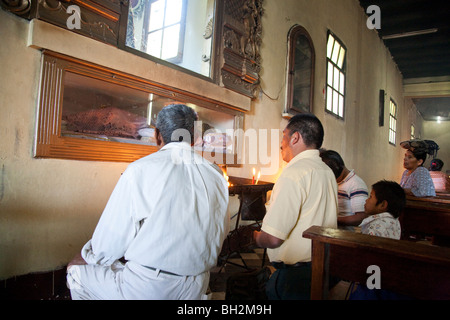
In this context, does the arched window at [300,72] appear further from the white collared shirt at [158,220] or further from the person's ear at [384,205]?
the white collared shirt at [158,220]

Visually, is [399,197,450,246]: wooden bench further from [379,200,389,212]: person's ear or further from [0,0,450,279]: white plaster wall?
[0,0,450,279]: white plaster wall

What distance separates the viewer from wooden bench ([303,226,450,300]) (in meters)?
1.20

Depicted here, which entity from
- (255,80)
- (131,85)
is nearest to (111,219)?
(131,85)

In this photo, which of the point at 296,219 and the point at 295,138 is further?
the point at 295,138

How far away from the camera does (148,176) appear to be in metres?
1.28

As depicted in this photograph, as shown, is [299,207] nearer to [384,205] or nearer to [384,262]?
[384,262]

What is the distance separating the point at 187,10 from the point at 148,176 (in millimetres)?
3010

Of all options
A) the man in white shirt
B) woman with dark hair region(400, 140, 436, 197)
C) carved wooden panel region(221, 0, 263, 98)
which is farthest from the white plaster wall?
woman with dark hair region(400, 140, 436, 197)

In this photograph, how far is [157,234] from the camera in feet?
4.09

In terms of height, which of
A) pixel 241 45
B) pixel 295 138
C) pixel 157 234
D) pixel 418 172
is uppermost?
pixel 241 45

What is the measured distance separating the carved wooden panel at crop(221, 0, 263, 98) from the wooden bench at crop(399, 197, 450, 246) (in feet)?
8.84

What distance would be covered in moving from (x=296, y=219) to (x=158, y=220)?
759 millimetres

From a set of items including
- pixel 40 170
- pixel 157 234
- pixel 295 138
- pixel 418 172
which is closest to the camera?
pixel 157 234

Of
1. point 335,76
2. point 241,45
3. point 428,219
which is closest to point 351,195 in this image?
point 428,219
